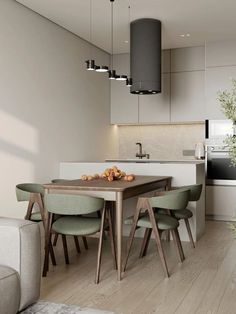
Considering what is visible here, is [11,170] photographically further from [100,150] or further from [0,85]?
[100,150]

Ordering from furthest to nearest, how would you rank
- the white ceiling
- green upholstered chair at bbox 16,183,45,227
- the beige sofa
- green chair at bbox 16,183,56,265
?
1. the white ceiling
2. green upholstered chair at bbox 16,183,45,227
3. green chair at bbox 16,183,56,265
4. the beige sofa

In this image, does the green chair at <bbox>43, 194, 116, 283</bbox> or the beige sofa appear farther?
the green chair at <bbox>43, 194, 116, 283</bbox>

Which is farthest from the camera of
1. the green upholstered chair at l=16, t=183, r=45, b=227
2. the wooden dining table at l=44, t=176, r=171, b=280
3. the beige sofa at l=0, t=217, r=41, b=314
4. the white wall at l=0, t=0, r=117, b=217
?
the white wall at l=0, t=0, r=117, b=217

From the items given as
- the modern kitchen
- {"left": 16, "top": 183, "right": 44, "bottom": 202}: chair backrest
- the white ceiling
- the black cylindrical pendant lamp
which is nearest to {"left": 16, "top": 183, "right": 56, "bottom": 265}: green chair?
{"left": 16, "top": 183, "right": 44, "bottom": 202}: chair backrest

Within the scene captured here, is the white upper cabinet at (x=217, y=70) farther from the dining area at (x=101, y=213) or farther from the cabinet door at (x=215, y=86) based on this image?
the dining area at (x=101, y=213)

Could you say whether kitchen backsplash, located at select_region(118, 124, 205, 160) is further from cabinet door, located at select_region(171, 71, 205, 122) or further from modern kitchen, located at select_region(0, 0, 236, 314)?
cabinet door, located at select_region(171, 71, 205, 122)

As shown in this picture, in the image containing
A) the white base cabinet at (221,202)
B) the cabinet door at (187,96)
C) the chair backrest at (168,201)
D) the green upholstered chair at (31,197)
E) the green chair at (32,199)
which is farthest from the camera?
the cabinet door at (187,96)

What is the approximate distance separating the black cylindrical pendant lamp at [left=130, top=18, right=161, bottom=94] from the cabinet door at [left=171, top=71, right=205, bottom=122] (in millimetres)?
1472

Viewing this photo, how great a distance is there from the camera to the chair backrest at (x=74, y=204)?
3.26 meters

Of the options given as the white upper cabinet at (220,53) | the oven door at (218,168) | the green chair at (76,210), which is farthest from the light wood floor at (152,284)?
the white upper cabinet at (220,53)

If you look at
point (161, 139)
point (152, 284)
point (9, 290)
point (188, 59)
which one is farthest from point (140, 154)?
point (9, 290)

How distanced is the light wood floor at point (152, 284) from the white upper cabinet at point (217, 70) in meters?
2.56

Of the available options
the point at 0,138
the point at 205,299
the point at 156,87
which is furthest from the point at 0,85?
the point at 205,299

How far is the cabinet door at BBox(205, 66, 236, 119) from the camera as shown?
617 cm
